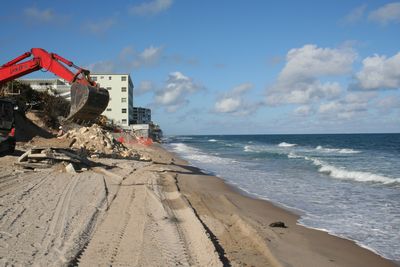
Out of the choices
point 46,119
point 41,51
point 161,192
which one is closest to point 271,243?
point 161,192

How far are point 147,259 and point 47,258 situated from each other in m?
1.39

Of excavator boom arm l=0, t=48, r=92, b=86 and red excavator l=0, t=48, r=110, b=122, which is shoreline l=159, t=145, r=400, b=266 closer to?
red excavator l=0, t=48, r=110, b=122

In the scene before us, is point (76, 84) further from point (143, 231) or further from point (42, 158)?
point (143, 231)

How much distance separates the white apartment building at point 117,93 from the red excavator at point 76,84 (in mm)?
70417

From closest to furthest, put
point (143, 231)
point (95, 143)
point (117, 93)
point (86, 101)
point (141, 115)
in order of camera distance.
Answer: point (143, 231), point (86, 101), point (95, 143), point (117, 93), point (141, 115)

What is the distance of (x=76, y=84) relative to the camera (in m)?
14.4

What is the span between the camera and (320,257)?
7816mm

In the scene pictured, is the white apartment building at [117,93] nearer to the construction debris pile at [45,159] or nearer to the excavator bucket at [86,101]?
the construction debris pile at [45,159]

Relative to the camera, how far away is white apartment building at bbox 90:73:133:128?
286ft

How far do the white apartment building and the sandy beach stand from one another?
74699 millimetres

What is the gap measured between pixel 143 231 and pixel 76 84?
807 cm

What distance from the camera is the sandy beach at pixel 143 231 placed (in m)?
6.34

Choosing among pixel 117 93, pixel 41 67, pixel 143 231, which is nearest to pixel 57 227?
pixel 143 231

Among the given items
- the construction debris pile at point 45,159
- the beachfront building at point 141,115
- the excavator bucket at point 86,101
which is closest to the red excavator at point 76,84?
the excavator bucket at point 86,101
